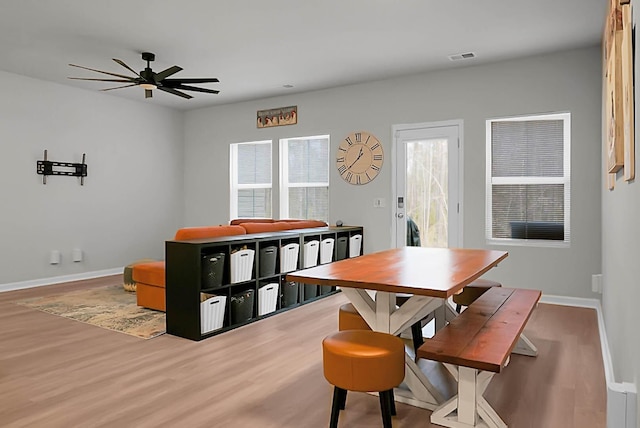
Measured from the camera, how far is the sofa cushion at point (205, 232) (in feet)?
12.8

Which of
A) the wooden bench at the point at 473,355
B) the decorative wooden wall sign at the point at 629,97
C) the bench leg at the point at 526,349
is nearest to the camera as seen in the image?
the decorative wooden wall sign at the point at 629,97

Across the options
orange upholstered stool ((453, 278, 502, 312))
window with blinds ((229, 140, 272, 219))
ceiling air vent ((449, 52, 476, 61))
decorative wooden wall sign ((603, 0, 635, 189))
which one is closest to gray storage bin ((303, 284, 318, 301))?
orange upholstered stool ((453, 278, 502, 312))

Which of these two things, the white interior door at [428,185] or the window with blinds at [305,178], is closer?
the white interior door at [428,185]

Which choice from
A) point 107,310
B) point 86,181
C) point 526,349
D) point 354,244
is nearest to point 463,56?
point 354,244

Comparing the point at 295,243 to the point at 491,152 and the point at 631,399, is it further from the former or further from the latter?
the point at 631,399

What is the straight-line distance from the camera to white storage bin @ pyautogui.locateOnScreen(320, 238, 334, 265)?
17.1ft

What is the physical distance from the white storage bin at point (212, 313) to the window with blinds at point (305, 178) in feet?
9.52

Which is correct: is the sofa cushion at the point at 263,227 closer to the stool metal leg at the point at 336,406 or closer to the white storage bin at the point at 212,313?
the white storage bin at the point at 212,313

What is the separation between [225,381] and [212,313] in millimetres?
992

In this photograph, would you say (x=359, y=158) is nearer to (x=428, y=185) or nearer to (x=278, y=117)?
(x=428, y=185)

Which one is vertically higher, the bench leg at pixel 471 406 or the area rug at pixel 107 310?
the bench leg at pixel 471 406

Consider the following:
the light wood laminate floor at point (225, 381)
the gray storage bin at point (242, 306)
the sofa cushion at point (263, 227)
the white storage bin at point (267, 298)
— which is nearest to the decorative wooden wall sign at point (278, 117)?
the sofa cushion at point (263, 227)

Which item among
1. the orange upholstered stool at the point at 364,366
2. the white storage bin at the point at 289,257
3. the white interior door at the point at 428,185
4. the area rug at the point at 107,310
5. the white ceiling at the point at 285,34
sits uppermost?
the white ceiling at the point at 285,34

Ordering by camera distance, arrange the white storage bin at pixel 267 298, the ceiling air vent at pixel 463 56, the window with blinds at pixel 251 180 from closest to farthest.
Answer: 1. the white storage bin at pixel 267 298
2. the ceiling air vent at pixel 463 56
3. the window with blinds at pixel 251 180
